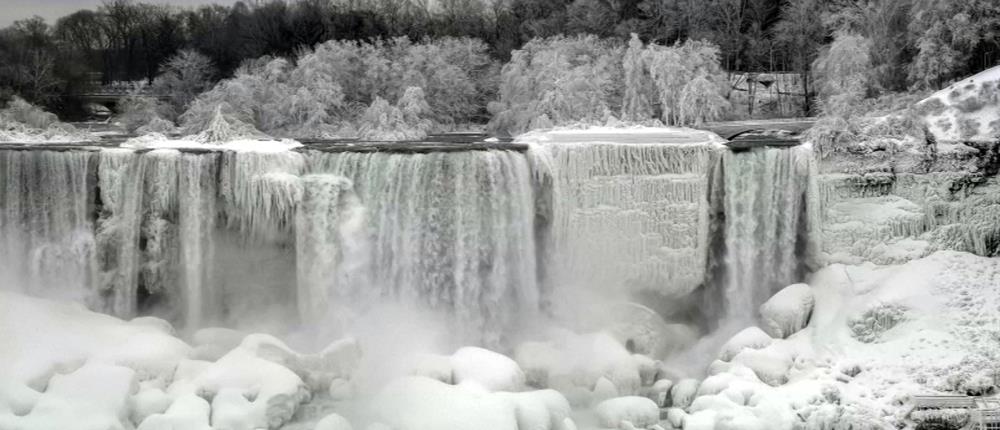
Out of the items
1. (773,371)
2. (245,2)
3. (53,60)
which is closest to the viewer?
(773,371)

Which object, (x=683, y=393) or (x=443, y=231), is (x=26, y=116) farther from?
(x=683, y=393)

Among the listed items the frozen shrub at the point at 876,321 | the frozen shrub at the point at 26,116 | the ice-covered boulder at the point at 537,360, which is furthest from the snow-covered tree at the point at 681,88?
the frozen shrub at the point at 26,116

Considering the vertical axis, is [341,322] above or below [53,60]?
below

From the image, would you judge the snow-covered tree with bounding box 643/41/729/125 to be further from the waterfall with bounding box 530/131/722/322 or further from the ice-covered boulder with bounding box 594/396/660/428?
the ice-covered boulder with bounding box 594/396/660/428

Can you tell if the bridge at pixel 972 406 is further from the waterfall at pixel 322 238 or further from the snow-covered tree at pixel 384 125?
the snow-covered tree at pixel 384 125

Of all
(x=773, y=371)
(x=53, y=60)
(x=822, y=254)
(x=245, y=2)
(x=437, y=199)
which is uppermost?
(x=245, y=2)

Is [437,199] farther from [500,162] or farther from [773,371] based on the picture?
[773,371]

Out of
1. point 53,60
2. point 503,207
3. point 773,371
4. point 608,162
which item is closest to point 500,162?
point 503,207

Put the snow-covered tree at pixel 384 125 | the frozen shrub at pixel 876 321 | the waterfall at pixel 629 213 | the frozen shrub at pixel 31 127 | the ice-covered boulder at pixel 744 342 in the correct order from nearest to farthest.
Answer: the ice-covered boulder at pixel 744 342, the frozen shrub at pixel 876 321, the waterfall at pixel 629 213, the frozen shrub at pixel 31 127, the snow-covered tree at pixel 384 125
